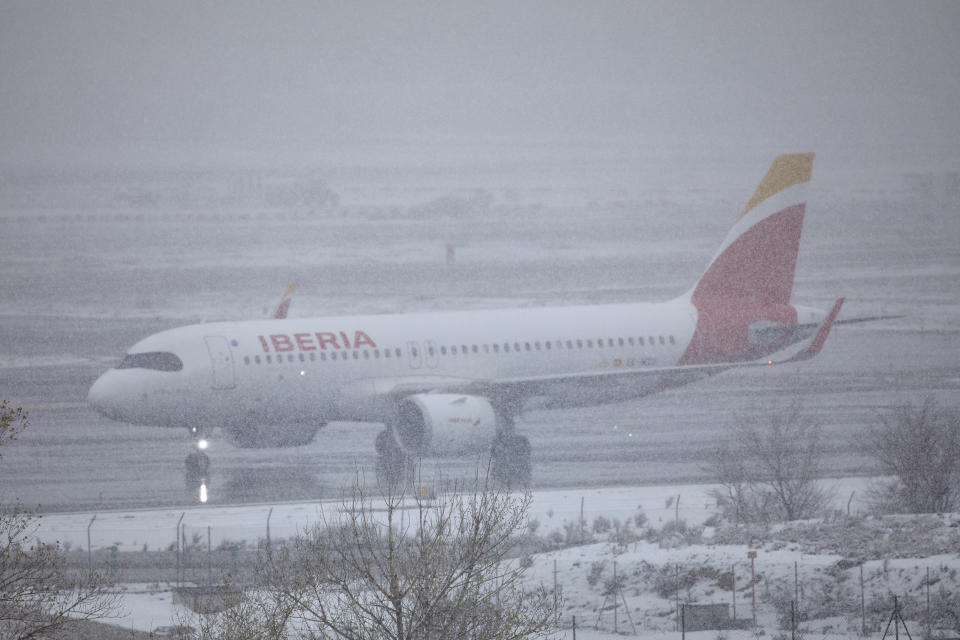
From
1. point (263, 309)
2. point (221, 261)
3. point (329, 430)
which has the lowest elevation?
point (329, 430)

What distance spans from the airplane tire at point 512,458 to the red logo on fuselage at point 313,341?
4411 millimetres

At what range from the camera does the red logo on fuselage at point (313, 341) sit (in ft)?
122

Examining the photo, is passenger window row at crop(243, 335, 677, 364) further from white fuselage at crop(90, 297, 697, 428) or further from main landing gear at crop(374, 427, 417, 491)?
main landing gear at crop(374, 427, 417, 491)

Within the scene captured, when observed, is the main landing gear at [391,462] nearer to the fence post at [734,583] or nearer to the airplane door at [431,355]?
the airplane door at [431,355]

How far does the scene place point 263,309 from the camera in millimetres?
93750

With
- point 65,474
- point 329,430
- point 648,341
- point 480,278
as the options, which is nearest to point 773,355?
point 648,341

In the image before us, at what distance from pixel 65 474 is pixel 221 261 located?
86.6 m

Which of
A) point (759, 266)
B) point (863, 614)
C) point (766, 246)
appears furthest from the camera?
point (766, 246)

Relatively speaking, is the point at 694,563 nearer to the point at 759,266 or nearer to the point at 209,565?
the point at 209,565

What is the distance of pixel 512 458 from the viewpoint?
1487 inches

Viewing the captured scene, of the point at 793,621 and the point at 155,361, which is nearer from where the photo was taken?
the point at 793,621

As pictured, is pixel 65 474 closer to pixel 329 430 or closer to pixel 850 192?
pixel 329 430

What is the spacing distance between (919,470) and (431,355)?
527 inches

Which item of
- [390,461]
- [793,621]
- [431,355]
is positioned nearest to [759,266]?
[431,355]
